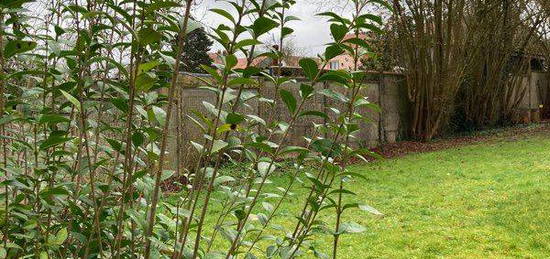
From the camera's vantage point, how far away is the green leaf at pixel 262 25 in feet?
4.58

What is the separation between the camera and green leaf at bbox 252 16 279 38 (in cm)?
140

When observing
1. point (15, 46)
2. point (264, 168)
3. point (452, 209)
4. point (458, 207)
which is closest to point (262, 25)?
point (264, 168)

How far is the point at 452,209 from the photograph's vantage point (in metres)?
6.18

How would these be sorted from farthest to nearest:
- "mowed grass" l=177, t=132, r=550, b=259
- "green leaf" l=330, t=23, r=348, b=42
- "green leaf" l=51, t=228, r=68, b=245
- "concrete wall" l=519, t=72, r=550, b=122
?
1. "concrete wall" l=519, t=72, r=550, b=122
2. "mowed grass" l=177, t=132, r=550, b=259
3. "green leaf" l=51, t=228, r=68, b=245
4. "green leaf" l=330, t=23, r=348, b=42

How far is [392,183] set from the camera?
328 inches

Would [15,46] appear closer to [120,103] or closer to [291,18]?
[120,103]

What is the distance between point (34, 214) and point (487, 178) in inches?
300

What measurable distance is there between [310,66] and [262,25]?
7.6 inches

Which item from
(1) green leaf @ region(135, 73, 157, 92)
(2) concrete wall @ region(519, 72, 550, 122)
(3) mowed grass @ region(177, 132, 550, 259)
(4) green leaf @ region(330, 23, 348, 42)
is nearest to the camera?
(1) green leaf @ region(135, 73, 157, 92)

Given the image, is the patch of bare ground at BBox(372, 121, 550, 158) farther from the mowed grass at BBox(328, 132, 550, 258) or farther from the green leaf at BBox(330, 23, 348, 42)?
the green leaf at BBox(330, 23, 348, 42)

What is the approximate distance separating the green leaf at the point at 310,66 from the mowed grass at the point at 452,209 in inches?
40.5

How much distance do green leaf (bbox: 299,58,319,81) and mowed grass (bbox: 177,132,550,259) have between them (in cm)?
103

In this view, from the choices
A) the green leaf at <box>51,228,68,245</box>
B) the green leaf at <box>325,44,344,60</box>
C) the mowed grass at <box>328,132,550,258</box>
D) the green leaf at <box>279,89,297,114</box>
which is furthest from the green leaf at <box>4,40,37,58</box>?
the mowed grass at <box>328,132,550,258</box>

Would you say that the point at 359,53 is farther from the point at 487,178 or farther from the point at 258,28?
the point at 487,178
